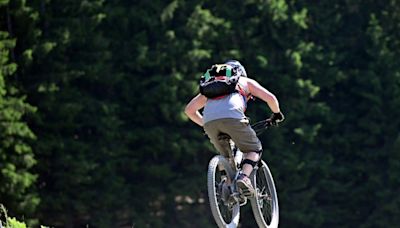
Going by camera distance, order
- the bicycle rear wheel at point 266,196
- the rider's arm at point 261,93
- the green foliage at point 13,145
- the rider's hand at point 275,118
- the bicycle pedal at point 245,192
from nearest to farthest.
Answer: the rider's arm at point 261,93
the bicycle pedal at point 245,192
the rider's hand at point 275,118
the bicycle rear wheel at point 266,196
the green foliage at point 13,145

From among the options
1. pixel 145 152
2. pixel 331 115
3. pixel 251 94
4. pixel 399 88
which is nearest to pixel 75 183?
pixel 145 152

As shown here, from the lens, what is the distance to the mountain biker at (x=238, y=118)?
707 centimetres

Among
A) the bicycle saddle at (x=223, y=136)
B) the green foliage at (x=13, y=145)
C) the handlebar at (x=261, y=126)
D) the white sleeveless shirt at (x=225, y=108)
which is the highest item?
the green foliage at (x=13, y=145)

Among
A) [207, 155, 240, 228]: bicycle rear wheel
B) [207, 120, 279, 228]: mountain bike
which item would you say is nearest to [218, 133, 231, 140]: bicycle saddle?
[207, 120, 279, 228]: mountain bike

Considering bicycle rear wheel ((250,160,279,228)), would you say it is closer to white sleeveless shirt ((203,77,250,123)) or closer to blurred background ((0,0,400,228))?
white sleeveless shirt ((203,77,250,123))

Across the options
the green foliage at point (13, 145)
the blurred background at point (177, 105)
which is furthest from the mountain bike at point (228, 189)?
the blurred background at point (177, 105)

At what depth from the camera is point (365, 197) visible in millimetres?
25234

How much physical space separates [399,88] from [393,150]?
70.8 inches

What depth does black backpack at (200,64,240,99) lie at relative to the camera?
23.2 ft

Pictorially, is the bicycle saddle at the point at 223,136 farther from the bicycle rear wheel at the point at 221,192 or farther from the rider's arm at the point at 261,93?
the rider's arm at the point at 261,93

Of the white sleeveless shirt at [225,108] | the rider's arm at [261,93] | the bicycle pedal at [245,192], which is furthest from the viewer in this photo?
the bicycle pedal at [245,192]

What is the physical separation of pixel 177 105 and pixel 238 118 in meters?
16.3

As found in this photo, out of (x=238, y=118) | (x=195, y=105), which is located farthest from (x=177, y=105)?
(x=238, y=118)

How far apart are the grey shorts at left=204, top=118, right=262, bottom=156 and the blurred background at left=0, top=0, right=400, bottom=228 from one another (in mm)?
14171
